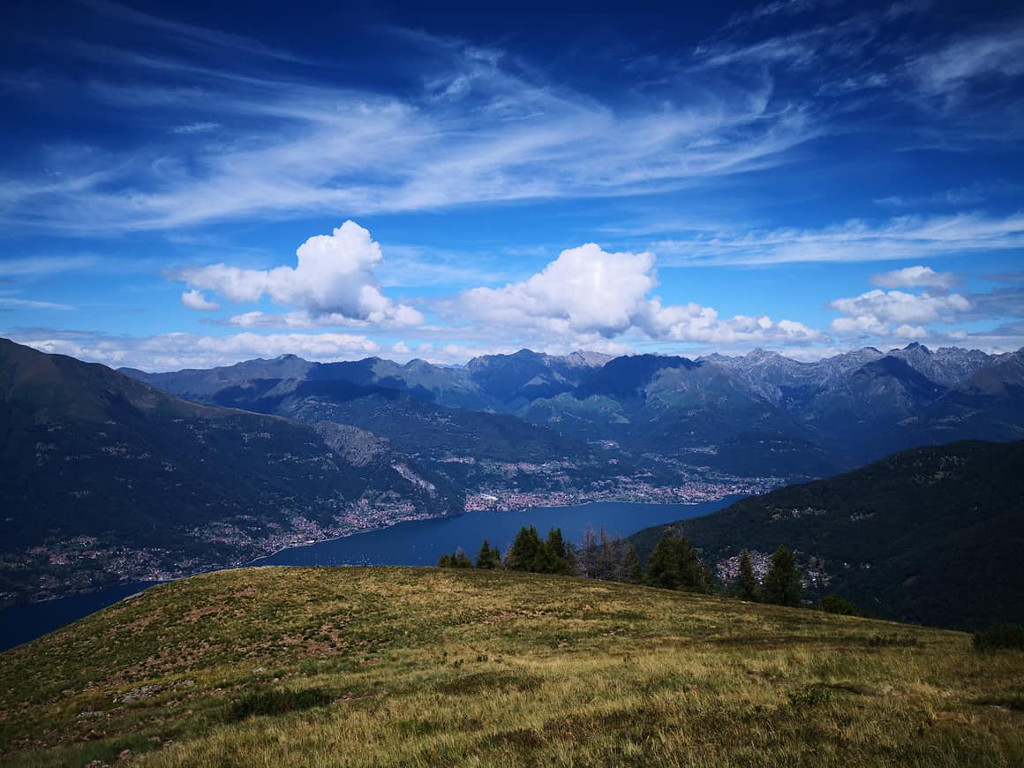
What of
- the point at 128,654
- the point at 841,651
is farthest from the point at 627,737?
the point at 128,654

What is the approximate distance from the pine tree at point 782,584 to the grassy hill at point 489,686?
30583 millimetres

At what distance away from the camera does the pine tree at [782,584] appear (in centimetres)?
6347

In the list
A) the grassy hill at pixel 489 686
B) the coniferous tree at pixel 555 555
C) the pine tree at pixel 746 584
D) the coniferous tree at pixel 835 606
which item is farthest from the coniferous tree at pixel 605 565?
the grassy hill at pixel 489 686

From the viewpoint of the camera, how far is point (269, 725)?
42.0 feet

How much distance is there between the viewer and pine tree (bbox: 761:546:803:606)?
208 ft

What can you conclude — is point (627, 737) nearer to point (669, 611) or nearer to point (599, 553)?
point (669, 611)

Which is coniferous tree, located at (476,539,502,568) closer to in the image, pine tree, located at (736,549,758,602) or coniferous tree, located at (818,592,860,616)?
pine tree, located at (736,549,758,602)

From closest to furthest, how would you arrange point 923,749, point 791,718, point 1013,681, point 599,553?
1. point 923,749
2. point 791,718
3. point 1013,681
4. point 599,553

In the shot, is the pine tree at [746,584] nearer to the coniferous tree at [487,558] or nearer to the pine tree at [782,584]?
the pine tree at [782,584]

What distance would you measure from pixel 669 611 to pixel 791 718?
85.5 ft

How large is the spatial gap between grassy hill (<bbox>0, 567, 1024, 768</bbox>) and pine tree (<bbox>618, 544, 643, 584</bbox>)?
3936 cm

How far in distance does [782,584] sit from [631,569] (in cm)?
2083

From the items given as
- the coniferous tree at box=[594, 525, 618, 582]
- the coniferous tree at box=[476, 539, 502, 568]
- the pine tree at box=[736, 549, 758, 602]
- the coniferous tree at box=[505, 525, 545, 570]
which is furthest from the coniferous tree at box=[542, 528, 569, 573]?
the pine tree at box=[736, 549, 758, 602]

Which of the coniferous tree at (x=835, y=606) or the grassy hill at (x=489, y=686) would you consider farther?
the coniferous tree at (x=835, y=606)
